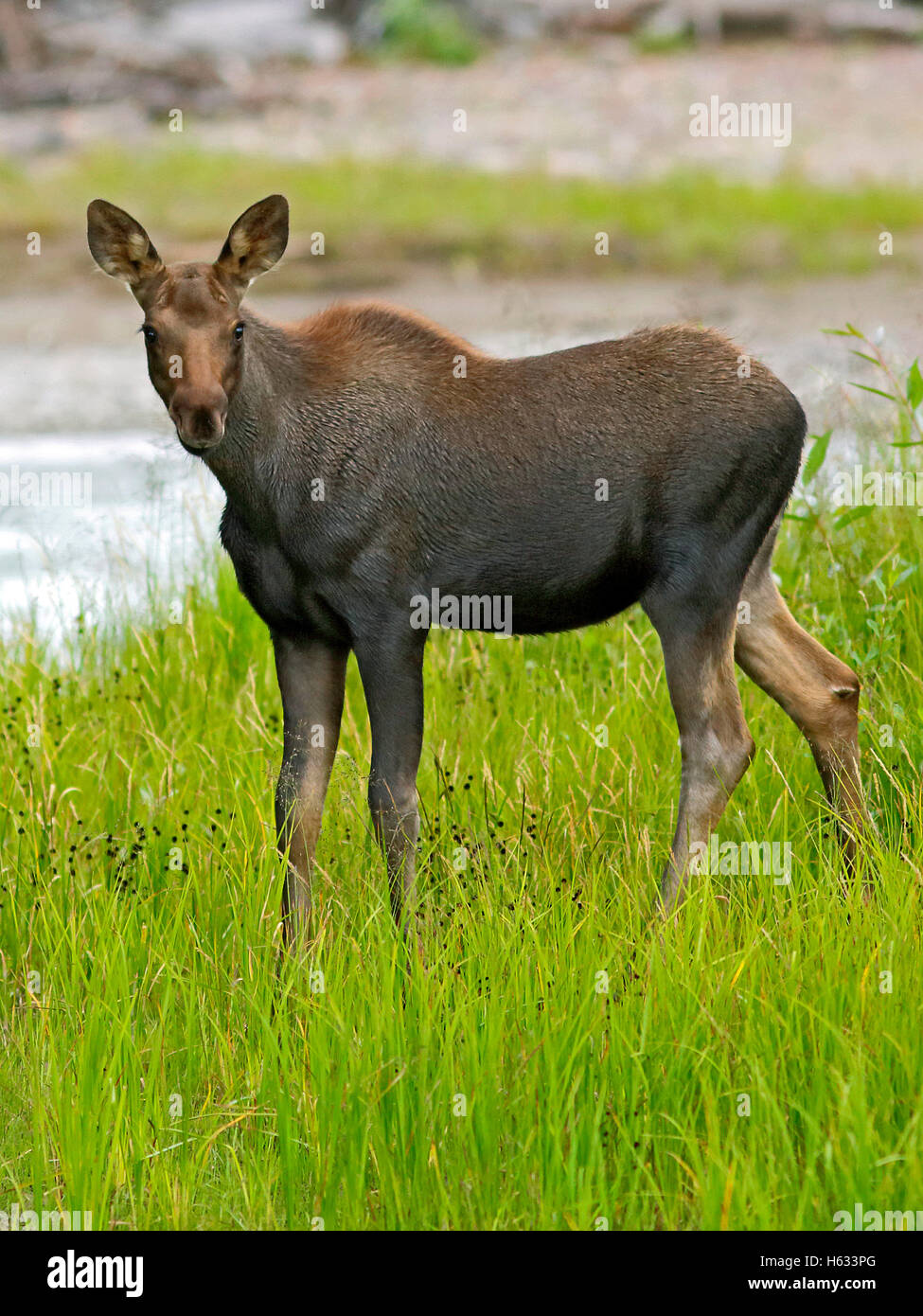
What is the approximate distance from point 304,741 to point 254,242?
4.50ft

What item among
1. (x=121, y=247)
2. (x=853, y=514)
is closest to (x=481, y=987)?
(x=121, y=247)

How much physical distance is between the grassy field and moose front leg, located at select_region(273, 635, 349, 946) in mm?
145

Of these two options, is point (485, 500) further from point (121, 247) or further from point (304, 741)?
point (121, 247)

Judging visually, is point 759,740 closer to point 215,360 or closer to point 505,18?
point 215,360

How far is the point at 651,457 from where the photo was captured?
17.1 ft

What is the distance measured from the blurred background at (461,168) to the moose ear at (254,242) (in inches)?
225

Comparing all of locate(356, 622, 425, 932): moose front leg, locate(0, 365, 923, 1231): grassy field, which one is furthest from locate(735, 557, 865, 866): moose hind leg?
locate(356, 622, 425, 932): moose front leg

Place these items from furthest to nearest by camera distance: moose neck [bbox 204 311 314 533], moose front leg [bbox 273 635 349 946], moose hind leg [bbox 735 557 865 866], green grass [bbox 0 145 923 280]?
green grass [bbox 0 145 923 280], moose hind leg [bbox 735 557 865 866], moose front leg [bbox 273 635 349 946], moose neck [bbox 204 311 314 533]

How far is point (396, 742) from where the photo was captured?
207 inches

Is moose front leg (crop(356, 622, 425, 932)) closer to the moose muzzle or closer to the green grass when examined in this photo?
the moose muzzle

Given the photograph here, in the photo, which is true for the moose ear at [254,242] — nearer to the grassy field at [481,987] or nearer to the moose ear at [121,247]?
the moose ear at [121,247]

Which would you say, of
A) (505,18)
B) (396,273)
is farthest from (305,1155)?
(505,18)

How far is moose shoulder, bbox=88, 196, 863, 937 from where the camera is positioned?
5188mm

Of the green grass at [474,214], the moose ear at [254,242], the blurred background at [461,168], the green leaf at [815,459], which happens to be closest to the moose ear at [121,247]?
the moose ear at [254,242]
